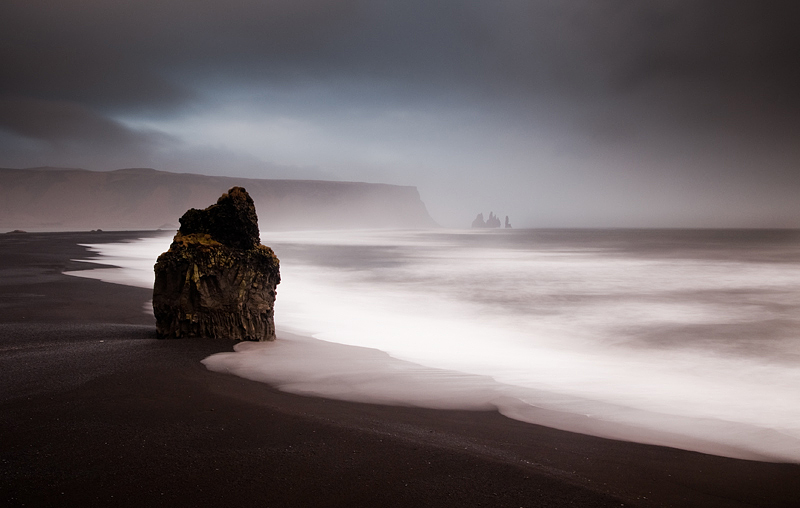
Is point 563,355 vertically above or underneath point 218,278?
underneath

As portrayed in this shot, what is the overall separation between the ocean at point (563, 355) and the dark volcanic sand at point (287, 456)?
453 millimetres

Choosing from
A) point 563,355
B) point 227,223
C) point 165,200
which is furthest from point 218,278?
point 165,200

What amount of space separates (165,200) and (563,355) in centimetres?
14050

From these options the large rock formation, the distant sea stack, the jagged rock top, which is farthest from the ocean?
the distant sea stack

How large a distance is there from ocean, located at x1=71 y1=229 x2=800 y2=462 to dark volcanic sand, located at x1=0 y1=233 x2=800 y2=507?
1.48 ft

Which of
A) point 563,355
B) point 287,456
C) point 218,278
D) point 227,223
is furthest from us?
point 563,355

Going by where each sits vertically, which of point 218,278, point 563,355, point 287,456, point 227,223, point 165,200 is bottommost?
point 563,355

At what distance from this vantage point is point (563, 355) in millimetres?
7211

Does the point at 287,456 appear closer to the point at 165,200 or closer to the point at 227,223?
the point at 227,223

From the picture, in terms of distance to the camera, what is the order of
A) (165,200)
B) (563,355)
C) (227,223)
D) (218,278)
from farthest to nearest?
1. (165,200)
2. (563,355)
3. (227,223)
4. (218,278)

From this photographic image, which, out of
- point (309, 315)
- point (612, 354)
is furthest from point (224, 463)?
point (309, 315)

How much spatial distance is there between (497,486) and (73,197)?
144 metres

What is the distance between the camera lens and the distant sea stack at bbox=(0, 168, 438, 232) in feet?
379

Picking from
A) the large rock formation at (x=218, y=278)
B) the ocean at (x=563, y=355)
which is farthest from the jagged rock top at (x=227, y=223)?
the ocean at (x=563, y=355)
